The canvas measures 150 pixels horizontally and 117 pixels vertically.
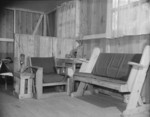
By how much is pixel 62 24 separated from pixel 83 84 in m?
2.42

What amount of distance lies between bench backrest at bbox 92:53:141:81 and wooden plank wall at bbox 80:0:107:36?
0.81 metres

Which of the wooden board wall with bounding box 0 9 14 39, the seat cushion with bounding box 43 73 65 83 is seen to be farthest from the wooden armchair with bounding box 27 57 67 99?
the wooden board wall with bounding box 0 9 14 39

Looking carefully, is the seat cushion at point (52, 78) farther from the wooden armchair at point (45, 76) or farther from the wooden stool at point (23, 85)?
the wooden stool at point (23, 85)

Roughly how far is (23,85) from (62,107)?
1.00 meters

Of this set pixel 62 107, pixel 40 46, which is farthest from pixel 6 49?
pixel 62 107

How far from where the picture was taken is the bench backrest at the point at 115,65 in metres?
2.90

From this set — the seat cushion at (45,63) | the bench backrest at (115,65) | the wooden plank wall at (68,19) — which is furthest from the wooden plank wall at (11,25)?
the bench backrest at (115,65)

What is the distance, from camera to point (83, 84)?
363 cm

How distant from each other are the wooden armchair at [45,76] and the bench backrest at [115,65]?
2.51ft

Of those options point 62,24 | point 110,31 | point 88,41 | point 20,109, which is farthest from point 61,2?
point 20,109

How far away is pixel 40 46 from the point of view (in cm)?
442

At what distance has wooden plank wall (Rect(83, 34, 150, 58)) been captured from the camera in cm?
308

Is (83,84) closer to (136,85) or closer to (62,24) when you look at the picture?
(136,85)

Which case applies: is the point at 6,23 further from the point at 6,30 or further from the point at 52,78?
the point at 52,78
